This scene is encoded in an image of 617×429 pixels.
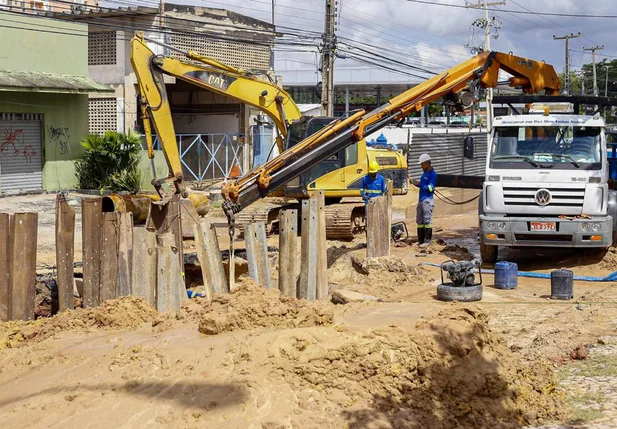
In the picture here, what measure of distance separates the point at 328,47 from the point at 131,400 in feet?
72.8

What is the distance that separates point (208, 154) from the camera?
31672 millimetres

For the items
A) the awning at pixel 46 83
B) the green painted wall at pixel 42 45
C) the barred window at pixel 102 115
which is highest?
the green painted wall at pixel 42 45

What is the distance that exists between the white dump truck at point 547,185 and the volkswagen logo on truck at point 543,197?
0.02m

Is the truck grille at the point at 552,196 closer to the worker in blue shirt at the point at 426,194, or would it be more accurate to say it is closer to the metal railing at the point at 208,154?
the worker in blue shirt at the point at 426,194

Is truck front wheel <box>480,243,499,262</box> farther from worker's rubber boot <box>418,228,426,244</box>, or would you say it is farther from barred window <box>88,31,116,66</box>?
barred window <box>88,31,116,66</box>

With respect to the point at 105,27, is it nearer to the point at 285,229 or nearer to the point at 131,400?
the point at 285,229

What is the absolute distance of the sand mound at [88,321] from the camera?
8.70 meters

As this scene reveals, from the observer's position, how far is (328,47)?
2738 cm

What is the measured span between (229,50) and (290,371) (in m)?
28.4

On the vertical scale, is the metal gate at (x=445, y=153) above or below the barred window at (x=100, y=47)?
below

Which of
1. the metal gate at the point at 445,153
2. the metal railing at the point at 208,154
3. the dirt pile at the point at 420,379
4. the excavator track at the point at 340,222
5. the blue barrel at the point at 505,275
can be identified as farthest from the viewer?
the metal gate at the point at 445,153

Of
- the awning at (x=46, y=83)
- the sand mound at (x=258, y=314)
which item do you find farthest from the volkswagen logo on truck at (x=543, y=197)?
the awning at (x=46, y=83)

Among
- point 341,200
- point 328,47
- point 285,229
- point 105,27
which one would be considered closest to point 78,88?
point 105,27

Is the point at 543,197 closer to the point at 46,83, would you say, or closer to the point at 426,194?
the point at 426,194
